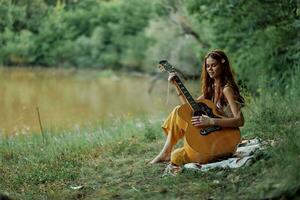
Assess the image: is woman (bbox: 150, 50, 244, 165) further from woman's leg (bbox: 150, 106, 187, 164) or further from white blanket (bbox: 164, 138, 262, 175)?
white blanket (bbox: 164, 138, 262, 175)

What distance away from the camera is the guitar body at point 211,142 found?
489 centimetres

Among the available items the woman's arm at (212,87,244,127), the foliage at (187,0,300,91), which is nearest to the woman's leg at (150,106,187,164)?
the woman's arm at (212,87,244,127)

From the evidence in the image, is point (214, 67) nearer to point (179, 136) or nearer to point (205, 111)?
point (205, 111)

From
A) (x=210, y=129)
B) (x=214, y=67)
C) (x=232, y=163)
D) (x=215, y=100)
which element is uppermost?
(x=214, y=67)

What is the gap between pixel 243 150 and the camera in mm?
5047

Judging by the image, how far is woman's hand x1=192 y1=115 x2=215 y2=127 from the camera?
190 inches

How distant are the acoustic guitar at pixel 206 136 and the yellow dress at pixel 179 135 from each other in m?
0.01

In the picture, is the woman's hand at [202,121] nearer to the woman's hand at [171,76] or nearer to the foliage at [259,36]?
the woman's hand at [171,76]

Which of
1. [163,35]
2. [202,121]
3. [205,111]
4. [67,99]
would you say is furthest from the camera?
[163,35]

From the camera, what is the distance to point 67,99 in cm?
2220

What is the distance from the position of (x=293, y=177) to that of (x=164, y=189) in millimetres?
1139

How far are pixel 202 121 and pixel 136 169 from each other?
98 cm

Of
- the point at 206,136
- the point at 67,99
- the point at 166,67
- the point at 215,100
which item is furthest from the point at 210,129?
the point at 67,99

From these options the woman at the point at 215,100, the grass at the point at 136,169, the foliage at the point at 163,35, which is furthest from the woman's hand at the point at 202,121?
the foliage at the point at 163,35
